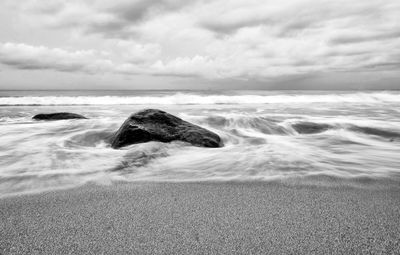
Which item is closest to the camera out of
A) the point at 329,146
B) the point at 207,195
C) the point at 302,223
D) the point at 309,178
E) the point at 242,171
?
the point at 302,223

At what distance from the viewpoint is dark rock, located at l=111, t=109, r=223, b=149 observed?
4461mm

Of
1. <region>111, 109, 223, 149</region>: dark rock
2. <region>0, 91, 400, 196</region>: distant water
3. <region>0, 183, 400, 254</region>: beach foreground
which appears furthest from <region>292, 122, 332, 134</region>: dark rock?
<region>0, 183, 400, 254</region>: beach foreground

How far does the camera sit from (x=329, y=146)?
4602mm

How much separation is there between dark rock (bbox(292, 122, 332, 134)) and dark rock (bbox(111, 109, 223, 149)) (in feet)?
10.1

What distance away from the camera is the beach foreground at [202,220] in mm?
1479

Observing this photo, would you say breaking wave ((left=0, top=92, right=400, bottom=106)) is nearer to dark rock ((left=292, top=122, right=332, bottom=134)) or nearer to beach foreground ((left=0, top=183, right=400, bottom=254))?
dark rock ((left=292, top=122, right=332, bottom=134))

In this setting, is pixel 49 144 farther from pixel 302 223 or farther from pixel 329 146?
pixel 329 146

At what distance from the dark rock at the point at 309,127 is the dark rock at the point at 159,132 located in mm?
3073

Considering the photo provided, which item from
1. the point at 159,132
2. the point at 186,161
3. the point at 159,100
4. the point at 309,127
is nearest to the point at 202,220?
the point at 186,161

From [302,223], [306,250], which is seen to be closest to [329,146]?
[302,223]

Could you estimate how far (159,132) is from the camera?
4574 millimetres

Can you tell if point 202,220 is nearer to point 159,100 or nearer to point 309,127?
point 309,127

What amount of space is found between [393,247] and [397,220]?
42cm

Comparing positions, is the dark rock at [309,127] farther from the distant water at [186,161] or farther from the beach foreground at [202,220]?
the beach foreground at [202,220]
